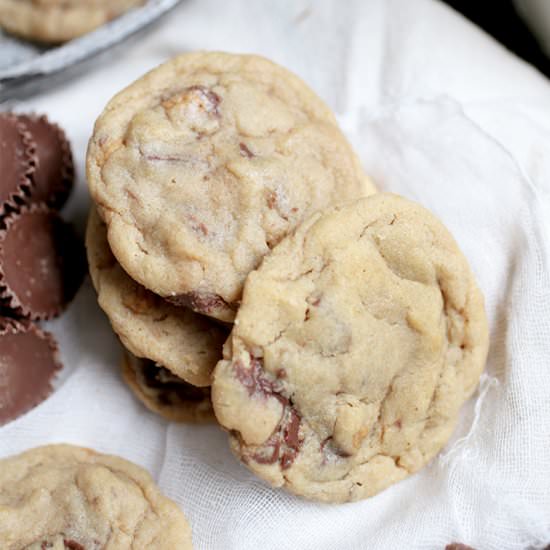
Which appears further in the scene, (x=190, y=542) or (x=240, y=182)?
(x=190, y=542)

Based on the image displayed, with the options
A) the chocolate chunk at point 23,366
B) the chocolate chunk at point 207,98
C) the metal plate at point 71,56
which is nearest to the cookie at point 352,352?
the chocolate chunk at point 207,98

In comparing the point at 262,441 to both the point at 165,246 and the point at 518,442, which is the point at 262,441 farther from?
the point at 518,442

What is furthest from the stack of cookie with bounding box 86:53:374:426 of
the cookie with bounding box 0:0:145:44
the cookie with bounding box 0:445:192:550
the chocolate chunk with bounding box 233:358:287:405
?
the cookie with bounding box 0:0:145:44

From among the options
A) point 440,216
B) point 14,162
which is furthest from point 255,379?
point 14,162

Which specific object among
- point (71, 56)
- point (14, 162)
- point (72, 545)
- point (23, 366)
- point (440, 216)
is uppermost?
point (71, 56)

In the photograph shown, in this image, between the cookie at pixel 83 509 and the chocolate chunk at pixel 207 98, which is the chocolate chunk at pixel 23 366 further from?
the chocolate chunk at pixel 207 98

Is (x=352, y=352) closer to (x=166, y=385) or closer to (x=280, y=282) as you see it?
(x=280, y=282)

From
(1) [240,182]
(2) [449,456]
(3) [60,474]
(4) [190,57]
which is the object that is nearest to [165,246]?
(1) [240,182]
